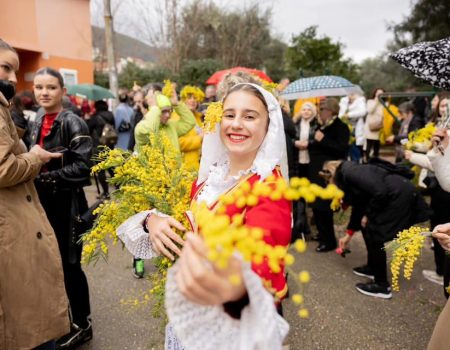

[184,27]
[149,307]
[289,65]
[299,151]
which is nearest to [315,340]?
[149,307]

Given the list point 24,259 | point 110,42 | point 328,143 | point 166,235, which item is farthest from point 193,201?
point 110,42

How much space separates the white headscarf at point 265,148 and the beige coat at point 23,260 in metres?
1.08

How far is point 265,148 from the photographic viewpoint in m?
1.71

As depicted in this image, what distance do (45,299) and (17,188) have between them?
0.72m

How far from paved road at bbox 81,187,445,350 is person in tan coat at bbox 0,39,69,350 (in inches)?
44.3

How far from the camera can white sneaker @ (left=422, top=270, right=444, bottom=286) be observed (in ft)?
13.7

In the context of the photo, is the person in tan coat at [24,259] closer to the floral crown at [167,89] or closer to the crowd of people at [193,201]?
the crowd of people at [193,201]

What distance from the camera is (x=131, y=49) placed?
27234 millimetres

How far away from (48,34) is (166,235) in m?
16.3

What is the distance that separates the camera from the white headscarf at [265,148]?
1.66 metres

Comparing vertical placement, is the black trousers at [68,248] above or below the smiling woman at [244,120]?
below

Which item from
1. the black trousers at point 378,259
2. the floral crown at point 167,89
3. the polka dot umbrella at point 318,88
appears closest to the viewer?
the black trousers at point 378,259

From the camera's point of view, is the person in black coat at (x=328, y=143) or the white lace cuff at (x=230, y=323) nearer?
the white lace cuff at (x=230, y=323)

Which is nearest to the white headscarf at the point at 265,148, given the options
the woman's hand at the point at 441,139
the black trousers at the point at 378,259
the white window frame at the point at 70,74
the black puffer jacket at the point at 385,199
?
the woman's hand at the point at 441,139
